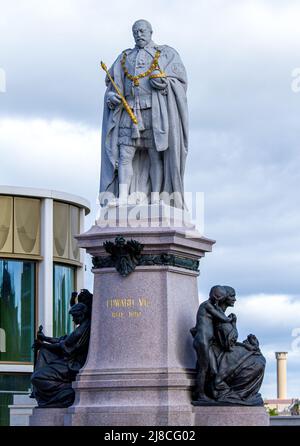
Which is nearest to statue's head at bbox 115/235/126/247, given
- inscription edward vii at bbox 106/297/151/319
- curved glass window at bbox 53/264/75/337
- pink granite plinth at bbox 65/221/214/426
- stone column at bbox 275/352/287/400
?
pink granite plinth at bbox 65/221/214/426

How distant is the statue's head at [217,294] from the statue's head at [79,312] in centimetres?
215

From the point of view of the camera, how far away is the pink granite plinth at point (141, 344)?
870 inches

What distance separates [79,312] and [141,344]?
157cm

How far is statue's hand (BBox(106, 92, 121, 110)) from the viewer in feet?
78.6

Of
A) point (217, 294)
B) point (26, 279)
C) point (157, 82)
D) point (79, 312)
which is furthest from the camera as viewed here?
point (26, 279)

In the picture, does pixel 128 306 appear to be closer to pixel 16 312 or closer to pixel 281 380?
pixel 16 312

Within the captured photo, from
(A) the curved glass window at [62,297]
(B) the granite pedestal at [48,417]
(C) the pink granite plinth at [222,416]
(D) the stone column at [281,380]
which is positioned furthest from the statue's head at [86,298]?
(D) the stone column at [281,380]

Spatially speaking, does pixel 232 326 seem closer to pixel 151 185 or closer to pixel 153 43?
pixel 151 185

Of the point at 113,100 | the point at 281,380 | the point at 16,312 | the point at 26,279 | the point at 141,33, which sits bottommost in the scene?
the point at 281,380

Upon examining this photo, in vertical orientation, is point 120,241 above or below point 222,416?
above

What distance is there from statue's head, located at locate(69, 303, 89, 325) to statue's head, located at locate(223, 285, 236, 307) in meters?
2.37

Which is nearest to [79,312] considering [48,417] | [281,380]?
[48,417]

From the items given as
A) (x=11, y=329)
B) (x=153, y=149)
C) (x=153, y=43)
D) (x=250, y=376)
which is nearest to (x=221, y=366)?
(x=250, y=376)

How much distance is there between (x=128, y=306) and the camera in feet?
74.4
